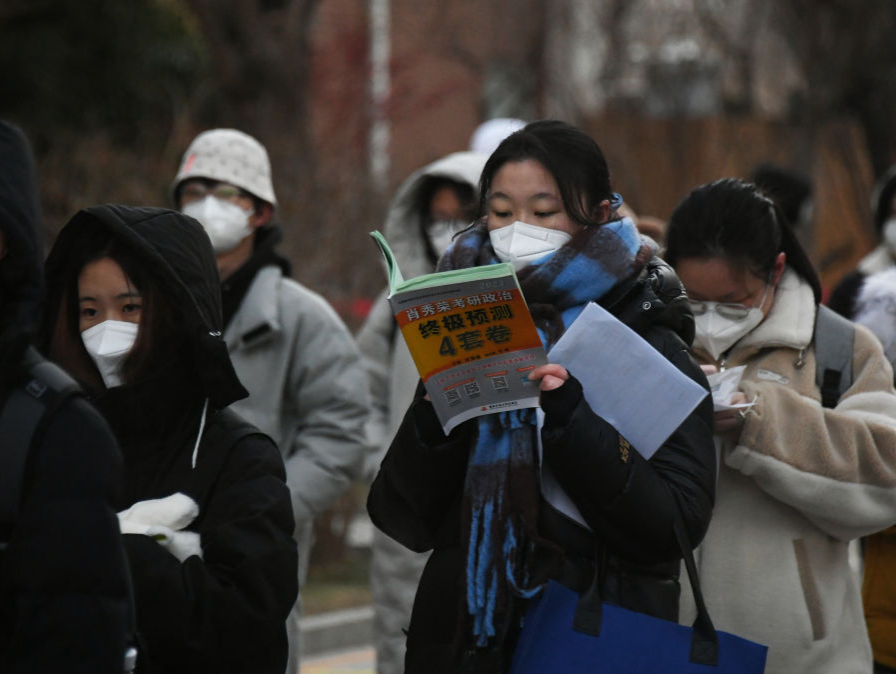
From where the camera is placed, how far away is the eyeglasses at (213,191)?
5.69 m

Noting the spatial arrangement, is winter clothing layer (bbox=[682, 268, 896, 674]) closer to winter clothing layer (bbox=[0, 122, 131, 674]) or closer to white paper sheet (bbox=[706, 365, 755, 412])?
white paper sheet (bbox=[706, 365, 755, 412])

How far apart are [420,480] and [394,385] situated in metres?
2.68

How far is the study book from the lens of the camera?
3.19 metres

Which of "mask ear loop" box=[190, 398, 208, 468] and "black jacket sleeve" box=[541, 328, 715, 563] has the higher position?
"mask ear loop" box=[190, 398, 208, 468]

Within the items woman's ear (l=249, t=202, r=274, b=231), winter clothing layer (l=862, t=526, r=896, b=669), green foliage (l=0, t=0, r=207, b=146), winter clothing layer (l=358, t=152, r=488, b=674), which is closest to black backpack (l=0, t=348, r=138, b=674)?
winter clothing layer (l=862, t=526, r=896, b=669)

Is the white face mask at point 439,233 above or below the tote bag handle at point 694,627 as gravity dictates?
above

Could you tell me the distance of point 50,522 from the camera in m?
2.46

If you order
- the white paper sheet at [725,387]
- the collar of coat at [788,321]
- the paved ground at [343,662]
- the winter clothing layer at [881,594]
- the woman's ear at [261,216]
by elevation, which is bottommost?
the paved ground at [343,662]

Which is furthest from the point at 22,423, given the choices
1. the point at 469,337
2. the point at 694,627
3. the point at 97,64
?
the point at 97,64

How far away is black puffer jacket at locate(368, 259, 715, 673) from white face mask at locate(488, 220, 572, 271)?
18 cm

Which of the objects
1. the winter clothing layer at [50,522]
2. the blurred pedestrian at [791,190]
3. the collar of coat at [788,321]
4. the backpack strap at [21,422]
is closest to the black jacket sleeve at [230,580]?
the winter clothing layer at [50,522]

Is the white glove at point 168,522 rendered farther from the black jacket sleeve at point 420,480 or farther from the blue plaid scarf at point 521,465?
the blue plaid scarf at point 521,465

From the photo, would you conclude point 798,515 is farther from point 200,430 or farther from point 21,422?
point 21,422

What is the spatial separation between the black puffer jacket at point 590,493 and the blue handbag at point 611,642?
0.09 metres
